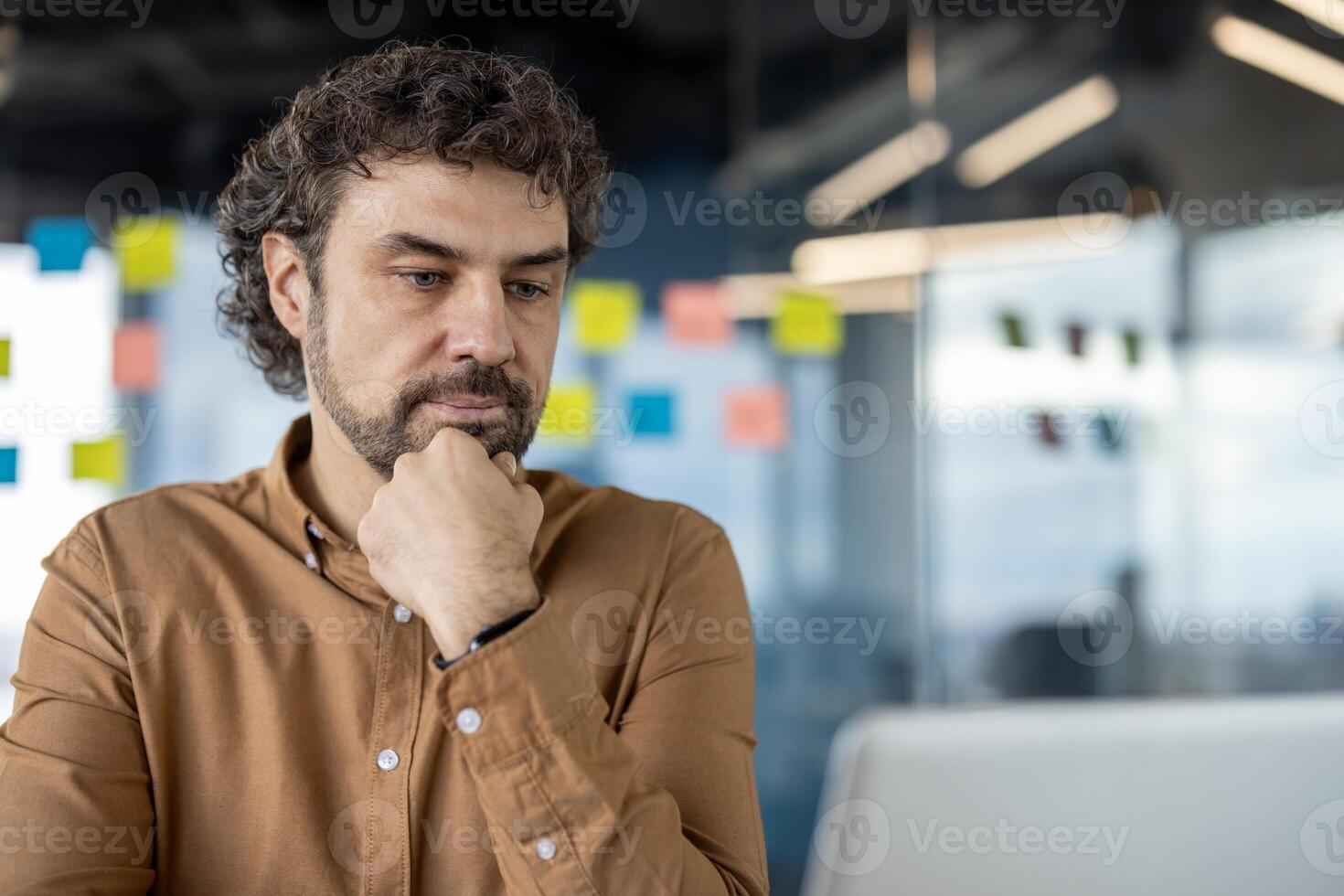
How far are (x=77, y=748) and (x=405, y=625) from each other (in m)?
0.36

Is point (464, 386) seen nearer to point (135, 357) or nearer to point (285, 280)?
point (285, 280)

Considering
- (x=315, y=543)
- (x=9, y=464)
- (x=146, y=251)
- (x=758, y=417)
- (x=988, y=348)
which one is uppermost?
(x=146, y=251)

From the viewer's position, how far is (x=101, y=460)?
3430 millimetres

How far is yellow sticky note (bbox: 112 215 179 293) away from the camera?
348 centimetres

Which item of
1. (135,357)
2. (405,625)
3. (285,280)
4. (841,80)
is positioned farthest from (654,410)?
(405,625)

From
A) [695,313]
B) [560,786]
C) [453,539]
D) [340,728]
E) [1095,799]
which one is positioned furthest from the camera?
[695,313]

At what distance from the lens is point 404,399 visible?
1399 mm

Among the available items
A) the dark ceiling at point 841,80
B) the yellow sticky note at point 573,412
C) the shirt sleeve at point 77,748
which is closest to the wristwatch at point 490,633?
the shirt sleeve at point 77,748

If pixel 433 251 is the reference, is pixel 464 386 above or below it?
below

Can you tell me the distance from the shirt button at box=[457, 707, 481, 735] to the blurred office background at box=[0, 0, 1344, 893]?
109 inches

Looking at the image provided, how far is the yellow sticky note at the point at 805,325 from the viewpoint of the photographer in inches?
151

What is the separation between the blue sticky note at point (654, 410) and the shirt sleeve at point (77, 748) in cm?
257

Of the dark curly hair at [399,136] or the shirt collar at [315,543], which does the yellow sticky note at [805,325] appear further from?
the shirt collar at [315,543]

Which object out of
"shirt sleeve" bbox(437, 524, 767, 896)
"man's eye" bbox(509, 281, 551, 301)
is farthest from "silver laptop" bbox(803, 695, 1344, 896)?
"man's eye" bbox(509, 281, 551, 301)
